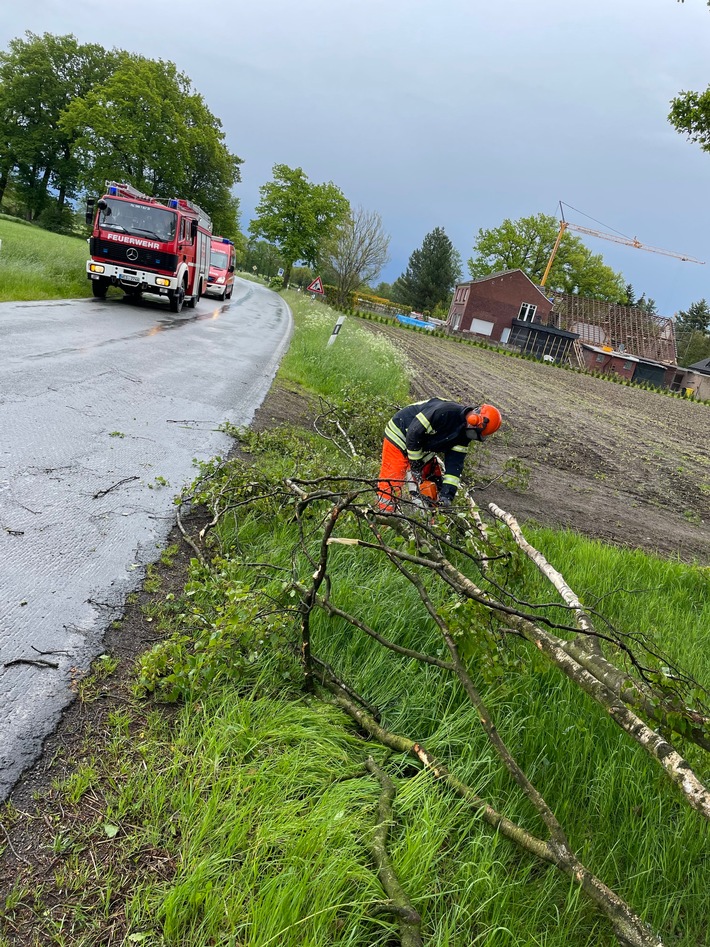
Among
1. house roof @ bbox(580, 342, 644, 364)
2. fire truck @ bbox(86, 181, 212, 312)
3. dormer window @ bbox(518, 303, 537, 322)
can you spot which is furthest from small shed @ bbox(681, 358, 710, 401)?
fire truck @ bbox(86, 181, 212, 312)

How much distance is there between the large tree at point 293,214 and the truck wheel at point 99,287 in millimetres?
58315

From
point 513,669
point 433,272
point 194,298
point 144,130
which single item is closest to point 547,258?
point 433,272

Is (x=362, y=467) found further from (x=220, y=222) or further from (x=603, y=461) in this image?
(x=220, y=222)

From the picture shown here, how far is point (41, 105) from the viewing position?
198ft

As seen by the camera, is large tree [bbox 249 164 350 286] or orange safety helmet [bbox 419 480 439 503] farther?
large tree [bbox 249 164 350 286]

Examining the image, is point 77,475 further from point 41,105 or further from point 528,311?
point 41,105

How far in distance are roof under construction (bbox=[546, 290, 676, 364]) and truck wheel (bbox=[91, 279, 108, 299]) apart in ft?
198

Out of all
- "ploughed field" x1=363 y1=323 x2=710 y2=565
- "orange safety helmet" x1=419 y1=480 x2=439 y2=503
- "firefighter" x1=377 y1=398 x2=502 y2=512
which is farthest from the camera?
"ploughed field" x1=363 y1=323 x2=710 y2=565

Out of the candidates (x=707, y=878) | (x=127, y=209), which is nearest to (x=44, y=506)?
(x=707, y=878)

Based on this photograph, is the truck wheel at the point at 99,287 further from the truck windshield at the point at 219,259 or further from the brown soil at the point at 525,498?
the truck windshield at the point at 219,259

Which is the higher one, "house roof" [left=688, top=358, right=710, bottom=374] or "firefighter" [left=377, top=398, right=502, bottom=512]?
"house roof" [left=688, top=358, right=710, bottom=374]

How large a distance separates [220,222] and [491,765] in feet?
222

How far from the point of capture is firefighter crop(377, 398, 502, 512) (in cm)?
586

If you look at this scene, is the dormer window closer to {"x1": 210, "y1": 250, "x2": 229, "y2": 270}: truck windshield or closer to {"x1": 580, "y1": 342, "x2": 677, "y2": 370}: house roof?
{"x1": 580, "y1": 342, "x2": 677, "y2": 370}: house roof
